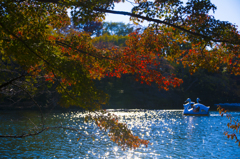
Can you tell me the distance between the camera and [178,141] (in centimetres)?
1600

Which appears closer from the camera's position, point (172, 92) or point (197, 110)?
point (197, 110)

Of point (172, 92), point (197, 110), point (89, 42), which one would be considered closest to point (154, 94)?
point (172, 92)


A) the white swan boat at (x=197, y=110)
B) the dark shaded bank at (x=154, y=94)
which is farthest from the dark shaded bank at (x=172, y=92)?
the white swan boat at (x=197, y=110)

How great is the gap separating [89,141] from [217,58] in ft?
35.6

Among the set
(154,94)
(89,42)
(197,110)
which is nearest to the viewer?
(89,42)

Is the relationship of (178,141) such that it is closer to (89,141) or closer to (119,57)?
(89,141)

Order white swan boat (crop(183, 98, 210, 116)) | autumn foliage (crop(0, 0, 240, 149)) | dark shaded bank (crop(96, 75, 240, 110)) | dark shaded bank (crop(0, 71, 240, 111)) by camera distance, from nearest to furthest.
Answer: autumn foliage (crop(0, 0, 240, 149)), white swan boat (crop(183, 98, 210, 116)), dark shaded bank (crop(96, 75, 240, 110)), dark shaded bank (crop(0, 71, 240, 111))

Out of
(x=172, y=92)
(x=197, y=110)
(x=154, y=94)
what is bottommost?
(x=197, y=110)

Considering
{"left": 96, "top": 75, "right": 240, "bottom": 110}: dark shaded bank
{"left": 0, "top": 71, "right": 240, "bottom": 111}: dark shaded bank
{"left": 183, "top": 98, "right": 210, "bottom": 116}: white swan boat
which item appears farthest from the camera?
{"left": 0, "top": 71, "right": 240, "bottom": 111}: dark shaded bank

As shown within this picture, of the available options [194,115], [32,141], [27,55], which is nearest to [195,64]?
[27,55]

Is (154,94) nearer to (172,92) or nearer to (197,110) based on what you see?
(172,92)

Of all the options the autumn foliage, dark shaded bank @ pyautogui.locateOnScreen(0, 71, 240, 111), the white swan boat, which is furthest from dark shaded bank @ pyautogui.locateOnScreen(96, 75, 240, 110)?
the autumn foliage

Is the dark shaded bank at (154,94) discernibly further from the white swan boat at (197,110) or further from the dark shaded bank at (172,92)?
the white swan boat at (197,110)

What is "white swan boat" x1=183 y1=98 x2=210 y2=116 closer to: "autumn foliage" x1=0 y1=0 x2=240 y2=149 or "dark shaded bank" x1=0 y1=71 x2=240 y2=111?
"dark shaded bank" x1=0 y1=71 x2=240 y2=111
